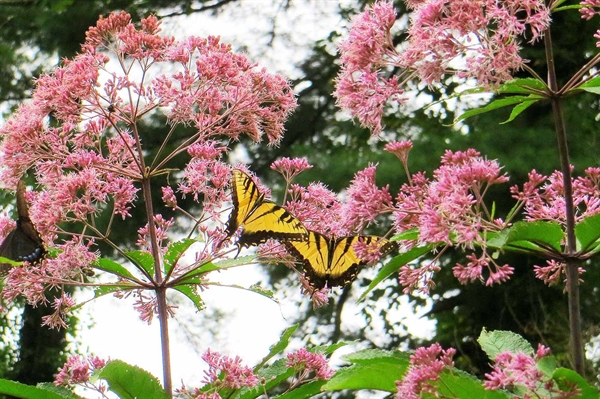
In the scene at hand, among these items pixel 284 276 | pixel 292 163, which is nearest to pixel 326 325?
pixel 284 276

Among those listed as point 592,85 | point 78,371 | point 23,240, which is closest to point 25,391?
point 78,371

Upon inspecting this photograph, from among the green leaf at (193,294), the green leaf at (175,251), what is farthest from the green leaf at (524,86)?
the green leaf at (193,294)

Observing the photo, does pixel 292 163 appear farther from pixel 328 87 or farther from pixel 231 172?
pixel 328 87

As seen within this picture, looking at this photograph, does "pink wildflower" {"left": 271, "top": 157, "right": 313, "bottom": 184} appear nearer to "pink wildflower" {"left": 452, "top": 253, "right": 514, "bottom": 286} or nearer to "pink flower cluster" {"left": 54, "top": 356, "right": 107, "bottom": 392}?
"pink flower cluster" {"left": 54, "top": 356, "right": 107, "bottom": 392}

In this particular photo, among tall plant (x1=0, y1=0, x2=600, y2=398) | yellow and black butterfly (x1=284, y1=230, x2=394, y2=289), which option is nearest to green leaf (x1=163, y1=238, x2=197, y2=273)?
tall plant (x1=0, y1=0, x2=600, y2=398)

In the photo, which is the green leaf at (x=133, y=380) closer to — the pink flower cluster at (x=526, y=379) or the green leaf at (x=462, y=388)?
the green leaf at (x=462, y=388)

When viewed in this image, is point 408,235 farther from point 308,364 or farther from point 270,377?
point 270,377

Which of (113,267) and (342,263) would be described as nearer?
(113,267)
